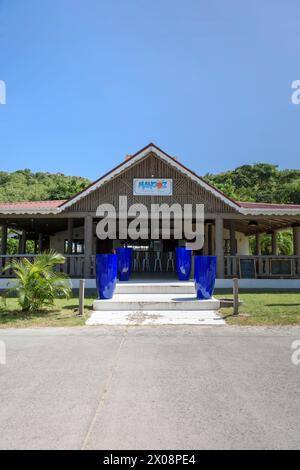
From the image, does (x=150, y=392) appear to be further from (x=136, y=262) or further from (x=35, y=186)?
(x=35, y=186)

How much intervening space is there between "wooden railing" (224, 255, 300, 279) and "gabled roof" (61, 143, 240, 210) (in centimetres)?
235

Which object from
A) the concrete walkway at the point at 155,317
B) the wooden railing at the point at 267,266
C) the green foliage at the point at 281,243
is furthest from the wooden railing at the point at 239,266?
the green foliage at the point at 281,243

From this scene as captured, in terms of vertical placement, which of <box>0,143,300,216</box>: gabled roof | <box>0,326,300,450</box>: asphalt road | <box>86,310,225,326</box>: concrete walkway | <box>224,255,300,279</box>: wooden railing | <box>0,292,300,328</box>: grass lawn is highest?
<box>0,143,300,216</box>: gabled roof

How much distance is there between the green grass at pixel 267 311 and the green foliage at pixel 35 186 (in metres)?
32.2

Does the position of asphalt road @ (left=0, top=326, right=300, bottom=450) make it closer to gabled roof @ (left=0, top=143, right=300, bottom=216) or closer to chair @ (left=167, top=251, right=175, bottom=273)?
gabled roof @ (left=0, top=143, right=300, bottom=216)

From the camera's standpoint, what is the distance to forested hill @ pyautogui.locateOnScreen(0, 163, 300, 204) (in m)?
42.8

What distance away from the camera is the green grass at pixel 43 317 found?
7645 millimetres

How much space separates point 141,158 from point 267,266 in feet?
23.6

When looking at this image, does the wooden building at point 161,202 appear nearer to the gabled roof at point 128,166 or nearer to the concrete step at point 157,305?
the gabled roof at point 128,166

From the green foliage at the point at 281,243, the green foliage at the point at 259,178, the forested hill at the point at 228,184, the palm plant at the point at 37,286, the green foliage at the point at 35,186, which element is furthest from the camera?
the green foliage at the point at 259,178

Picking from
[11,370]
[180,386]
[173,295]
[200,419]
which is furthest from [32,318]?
[200,419]

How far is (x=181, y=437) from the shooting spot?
2.90 metres

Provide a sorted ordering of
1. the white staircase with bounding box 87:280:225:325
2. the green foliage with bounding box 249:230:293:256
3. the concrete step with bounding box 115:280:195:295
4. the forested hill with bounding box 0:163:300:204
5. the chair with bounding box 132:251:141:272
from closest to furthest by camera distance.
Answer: the white staircase with bounding box 87:280:225:325 < the concrete step with bounding box 115:280:195:295 < the chair with bounding box 132:251:141:272 < the green foliage with bounding box 249:230:293:256 < the forested hill with bounding box 0:163:300:204

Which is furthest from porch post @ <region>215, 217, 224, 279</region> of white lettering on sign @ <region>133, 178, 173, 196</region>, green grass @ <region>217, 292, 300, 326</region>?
green grass @ <region>217, 292, 300, 326</region>
